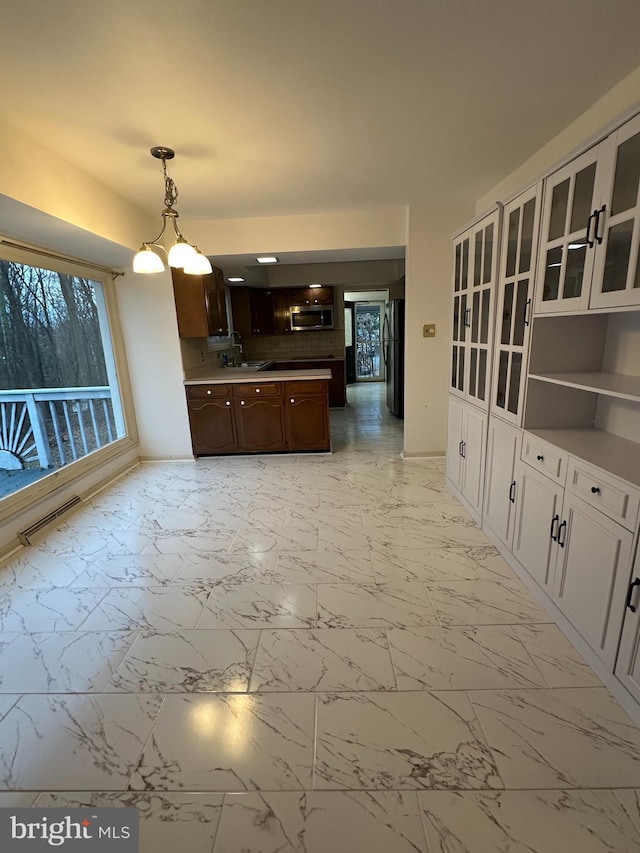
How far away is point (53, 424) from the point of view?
10.8 ft

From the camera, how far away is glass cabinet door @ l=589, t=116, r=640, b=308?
4.47 feet

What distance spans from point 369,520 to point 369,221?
2.88 meters

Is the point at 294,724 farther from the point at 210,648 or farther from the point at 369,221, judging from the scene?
the point at 369,221

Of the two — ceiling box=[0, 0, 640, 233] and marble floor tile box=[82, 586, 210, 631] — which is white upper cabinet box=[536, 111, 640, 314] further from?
marble floor tile box=[82, 586, 210, 631]

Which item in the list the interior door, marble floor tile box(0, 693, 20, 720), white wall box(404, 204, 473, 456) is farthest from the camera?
the interior door

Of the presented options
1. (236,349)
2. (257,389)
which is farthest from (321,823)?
(236,349)

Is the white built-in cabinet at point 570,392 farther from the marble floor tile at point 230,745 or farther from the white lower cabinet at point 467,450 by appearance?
the marble floor tile at point 230,745

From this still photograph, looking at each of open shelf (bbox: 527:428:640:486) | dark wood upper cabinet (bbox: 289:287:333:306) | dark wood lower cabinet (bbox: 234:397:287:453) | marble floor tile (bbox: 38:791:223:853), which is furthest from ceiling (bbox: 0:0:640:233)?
dark wood upper cabinet (bbox: 289:287:333:306)

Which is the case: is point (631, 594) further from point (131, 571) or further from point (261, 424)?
point (261, 424)

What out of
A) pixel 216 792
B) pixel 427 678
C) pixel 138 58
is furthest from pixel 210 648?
pixel 138 58

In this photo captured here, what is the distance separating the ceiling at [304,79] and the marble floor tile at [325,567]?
2538 millimetres

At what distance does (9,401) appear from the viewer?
2834 millimetres

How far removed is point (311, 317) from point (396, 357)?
199 centimetres

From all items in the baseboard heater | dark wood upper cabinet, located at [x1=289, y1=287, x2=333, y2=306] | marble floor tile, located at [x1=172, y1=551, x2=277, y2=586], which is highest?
dark wood upper cabinet, located at [x1=289, y1=287, x2=333, y2=306]
